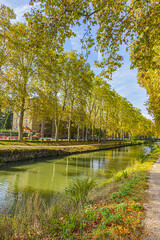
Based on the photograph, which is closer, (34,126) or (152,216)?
(152,216)

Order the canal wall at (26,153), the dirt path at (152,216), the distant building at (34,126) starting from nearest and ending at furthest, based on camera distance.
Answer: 1. the dirt path at (152,216)
2. the canal wall at (26,153)
3. the distant building at (34,126)

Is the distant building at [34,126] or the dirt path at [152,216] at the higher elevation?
the distant building at [34,126]

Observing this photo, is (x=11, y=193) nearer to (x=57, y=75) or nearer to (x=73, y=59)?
(x=57, y=75)

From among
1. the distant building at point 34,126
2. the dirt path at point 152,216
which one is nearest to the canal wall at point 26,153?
the dirt path at point 152,216

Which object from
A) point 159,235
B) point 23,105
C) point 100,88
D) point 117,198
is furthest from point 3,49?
point 100,88

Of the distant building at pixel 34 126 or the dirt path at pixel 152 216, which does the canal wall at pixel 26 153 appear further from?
the distant building at pixel 34 126

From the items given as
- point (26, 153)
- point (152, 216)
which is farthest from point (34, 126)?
point (152, 216)

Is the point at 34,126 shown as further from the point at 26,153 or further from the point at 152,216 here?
the point at 152,216

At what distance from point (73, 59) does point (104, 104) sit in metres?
16.9

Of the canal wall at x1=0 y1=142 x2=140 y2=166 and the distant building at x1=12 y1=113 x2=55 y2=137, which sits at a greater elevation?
the distant building at x1=12 y1=113 x2=55 y2=137

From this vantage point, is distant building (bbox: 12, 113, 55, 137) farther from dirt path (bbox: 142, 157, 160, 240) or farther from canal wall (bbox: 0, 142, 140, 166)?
dirt path (bbox: 142, 157, 160, 240)

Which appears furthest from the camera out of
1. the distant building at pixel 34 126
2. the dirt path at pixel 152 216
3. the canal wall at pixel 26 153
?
the distant building at pixel 34 126

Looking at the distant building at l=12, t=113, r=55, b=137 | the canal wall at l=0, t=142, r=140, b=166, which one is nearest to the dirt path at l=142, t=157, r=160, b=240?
the canal wall at l=0, t=142, r=140, b=166

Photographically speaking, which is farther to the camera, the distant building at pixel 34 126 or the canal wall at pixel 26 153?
the distant building at pixel 34 126
